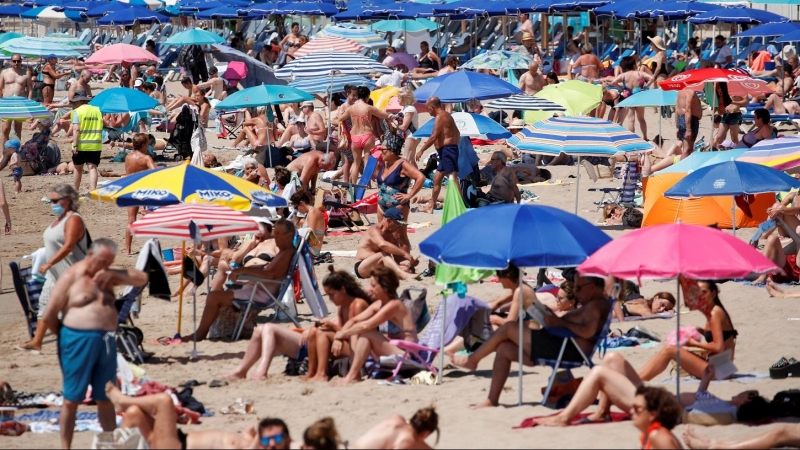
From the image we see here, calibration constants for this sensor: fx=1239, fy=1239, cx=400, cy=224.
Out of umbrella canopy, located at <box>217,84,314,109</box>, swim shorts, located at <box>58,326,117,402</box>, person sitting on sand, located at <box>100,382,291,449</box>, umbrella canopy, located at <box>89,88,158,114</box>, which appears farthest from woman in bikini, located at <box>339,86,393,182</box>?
person sitting on sand, located at <box>100,382,291,449</box>

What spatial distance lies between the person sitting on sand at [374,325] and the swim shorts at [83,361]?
6.21 feet

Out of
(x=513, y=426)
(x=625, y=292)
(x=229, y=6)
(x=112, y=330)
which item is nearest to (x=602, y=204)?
(x=625, y=292)

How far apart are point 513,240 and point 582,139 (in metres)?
5.90

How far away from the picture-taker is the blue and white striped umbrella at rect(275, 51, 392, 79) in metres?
17.7

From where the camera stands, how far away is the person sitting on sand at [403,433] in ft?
19.2

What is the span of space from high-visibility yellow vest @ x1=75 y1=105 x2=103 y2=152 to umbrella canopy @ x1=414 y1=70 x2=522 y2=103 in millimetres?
4041

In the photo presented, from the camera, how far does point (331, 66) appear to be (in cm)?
1775

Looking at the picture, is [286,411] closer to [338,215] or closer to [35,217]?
[338,215]

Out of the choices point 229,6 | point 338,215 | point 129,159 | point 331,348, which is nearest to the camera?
point 331,348

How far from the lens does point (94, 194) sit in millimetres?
9102

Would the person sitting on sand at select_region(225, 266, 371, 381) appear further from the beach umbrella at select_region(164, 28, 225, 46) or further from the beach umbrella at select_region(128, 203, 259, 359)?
the beach umbrella at select_region(164, 28, 225, 46)

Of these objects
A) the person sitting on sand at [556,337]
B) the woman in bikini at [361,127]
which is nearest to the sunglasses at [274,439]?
the person sitting on sand at [556,337]

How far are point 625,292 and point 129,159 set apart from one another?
5821 mm

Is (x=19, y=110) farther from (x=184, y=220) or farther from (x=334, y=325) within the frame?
(x=334, y=325)
